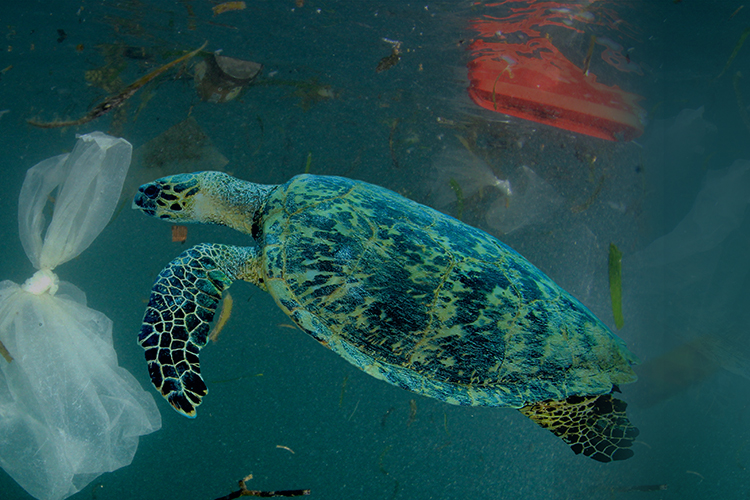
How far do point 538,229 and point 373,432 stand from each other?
64.3 inches

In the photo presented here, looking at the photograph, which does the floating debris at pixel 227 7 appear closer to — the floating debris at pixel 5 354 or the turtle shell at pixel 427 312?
the turtle shell at pixel 427 312

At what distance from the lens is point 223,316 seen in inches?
Answer: 66.6

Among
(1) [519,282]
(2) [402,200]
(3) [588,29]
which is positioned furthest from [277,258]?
(3) [588,29]

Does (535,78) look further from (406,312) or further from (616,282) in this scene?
(406,312)

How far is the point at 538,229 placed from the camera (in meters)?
2.10

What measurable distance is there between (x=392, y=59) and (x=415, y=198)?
988mm

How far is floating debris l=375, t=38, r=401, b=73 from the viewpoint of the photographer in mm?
2111

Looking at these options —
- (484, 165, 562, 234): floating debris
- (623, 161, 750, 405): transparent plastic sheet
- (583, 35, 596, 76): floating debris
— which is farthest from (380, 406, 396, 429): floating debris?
(583, 35, 596, 76): floating debris

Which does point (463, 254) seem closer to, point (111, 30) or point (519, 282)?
point (519, 282)

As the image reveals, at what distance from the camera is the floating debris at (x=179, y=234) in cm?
172

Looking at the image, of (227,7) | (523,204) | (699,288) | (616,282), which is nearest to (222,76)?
(227,7)

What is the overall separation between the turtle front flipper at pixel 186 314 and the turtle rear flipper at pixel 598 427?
1.31 m

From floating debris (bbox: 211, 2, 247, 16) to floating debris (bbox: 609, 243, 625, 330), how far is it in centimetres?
296

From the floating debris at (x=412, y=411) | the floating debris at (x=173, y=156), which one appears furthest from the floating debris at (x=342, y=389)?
the floating debris at (x=173, y=156)
